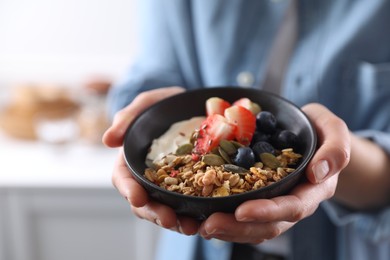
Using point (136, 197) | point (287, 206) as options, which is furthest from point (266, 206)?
point (136, 197)

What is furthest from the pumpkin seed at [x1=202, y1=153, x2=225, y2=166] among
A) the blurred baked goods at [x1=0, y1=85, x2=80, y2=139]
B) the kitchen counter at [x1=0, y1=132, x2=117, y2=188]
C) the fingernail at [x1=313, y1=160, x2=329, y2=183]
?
the blurred baked goods at [x1=0, y1=85, x2=80, y2=139]

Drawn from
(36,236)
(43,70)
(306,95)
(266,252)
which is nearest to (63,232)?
(36,236)

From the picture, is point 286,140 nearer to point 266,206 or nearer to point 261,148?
point 261,148

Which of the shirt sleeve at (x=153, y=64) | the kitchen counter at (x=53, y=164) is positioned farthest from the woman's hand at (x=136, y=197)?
the kitchen counter at (x=53, y=164)

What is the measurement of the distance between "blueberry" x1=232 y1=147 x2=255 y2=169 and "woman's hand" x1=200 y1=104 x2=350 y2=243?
57mm

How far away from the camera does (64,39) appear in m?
1.53

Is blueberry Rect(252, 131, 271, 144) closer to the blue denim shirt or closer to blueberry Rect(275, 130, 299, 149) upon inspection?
blueberry Rect(275, 130, 299, 149)

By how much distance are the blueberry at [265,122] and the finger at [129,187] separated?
0.54ft

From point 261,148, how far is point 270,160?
0.9 inches

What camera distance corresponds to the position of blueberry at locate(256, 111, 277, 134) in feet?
2.10

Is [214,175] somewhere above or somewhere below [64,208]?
above

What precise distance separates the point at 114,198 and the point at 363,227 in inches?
24.5

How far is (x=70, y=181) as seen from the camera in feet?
4.06

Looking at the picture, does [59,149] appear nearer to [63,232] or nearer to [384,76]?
[63,232]
